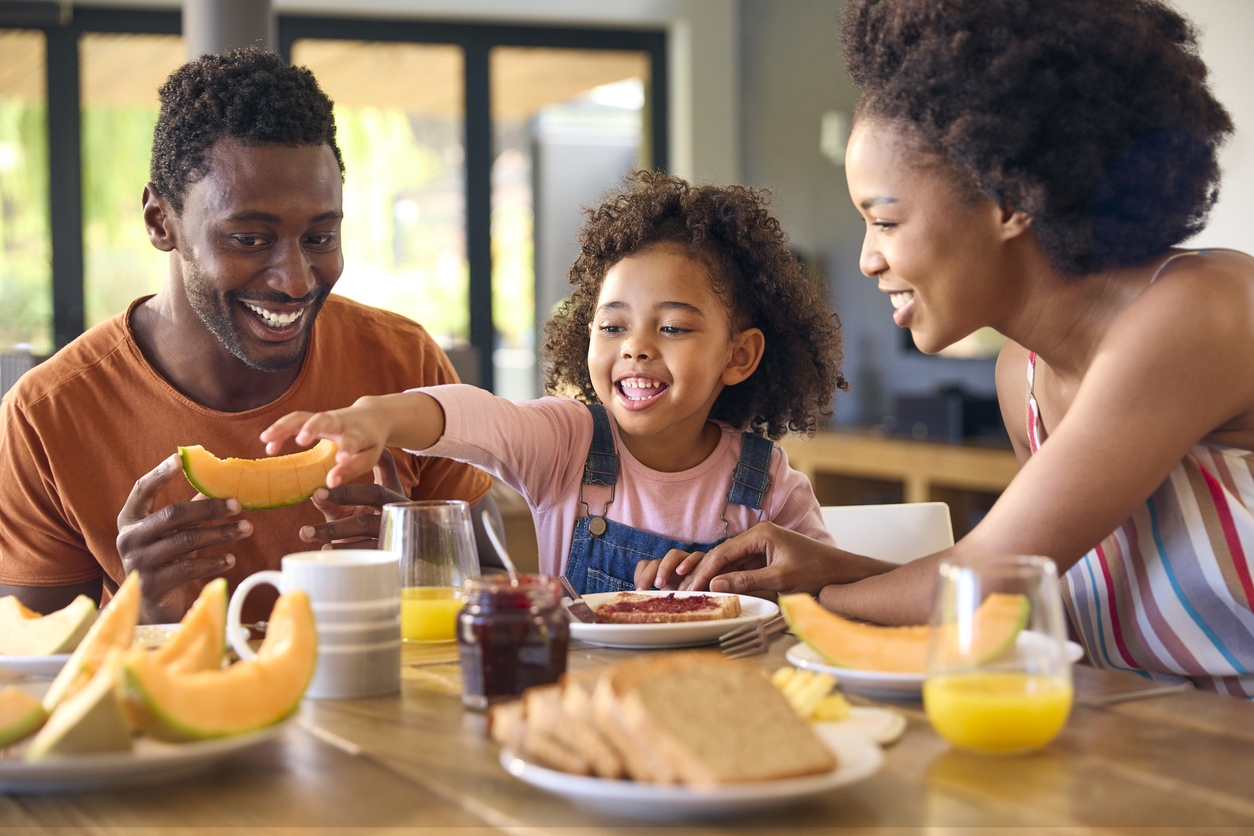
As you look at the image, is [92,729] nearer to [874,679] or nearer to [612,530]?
[874,679]

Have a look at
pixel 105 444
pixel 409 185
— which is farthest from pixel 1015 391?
pixel 409 185

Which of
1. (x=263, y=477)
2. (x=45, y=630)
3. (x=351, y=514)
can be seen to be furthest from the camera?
(x=351, y=514)

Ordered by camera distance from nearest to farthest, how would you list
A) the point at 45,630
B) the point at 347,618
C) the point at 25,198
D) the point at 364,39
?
the point at 347,618 → the point at 45,630 → the point at 25,198 → the point at 364,39

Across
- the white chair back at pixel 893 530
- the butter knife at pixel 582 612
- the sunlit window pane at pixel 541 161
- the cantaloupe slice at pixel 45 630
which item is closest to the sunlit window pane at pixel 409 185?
the sunlit window pane at pixel 541 161

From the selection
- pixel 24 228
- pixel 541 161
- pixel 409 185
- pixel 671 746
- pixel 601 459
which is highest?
pixel 541 161

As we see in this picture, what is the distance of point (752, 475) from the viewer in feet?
7.61

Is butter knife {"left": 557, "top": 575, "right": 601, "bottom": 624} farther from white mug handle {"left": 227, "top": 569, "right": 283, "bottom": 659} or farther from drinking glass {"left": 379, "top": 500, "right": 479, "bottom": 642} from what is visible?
white mug handle {"left": 227, "top": 569, "right": 283, "bottom": 659}

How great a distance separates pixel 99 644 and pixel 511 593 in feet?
1.27

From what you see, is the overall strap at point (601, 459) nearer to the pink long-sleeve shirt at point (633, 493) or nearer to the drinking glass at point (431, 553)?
the pink long-sleeve shirt at point (633, 493)

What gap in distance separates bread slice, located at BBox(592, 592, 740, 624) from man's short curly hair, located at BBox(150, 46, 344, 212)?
1090mm

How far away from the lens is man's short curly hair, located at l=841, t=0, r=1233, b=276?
5.28ft

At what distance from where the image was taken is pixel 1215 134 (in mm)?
1734

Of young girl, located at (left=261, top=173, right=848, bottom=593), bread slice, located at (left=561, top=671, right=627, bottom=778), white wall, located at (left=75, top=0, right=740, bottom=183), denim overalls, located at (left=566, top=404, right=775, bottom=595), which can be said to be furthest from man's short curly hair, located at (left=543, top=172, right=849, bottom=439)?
white wall, located at (left=75, top=0, right=740, bottom=183)

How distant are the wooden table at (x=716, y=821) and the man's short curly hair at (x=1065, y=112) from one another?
72 centimetres
